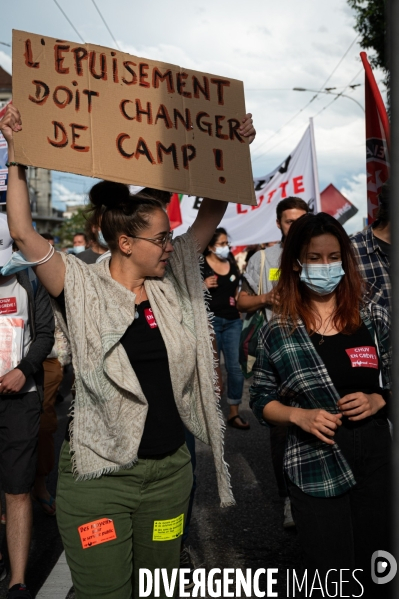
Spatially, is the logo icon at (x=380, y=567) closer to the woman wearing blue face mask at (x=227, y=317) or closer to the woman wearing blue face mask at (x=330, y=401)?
the woman wearing blue face mask at (x=330, y=401)

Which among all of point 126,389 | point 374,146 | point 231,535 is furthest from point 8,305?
point 374,146

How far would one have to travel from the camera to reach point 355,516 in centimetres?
268

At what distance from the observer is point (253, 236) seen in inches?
368

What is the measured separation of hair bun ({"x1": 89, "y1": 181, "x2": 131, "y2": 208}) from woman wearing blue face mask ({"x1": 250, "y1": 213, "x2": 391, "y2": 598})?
2.53 ft

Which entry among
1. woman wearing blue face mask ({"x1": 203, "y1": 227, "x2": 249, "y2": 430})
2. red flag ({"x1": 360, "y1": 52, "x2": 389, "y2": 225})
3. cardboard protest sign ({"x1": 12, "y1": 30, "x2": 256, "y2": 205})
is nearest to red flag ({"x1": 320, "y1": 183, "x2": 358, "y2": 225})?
woman wearing blue face mask ({"x1": 203, "y1": 227, "x2": 249, "y2": 430})

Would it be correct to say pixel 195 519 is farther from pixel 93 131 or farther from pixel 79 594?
pixel 93 131

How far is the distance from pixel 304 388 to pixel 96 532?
3.16ft

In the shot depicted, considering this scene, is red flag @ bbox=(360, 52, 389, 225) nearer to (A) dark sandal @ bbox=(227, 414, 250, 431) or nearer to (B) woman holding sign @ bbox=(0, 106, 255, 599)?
(B) woman holding sign @ bbox=(0, 106, 255, 599)

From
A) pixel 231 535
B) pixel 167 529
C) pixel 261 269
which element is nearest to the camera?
pixel 167 529

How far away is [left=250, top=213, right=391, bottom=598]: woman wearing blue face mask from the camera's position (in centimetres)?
264

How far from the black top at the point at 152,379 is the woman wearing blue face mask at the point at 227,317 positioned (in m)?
4.47

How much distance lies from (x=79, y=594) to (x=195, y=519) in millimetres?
2242

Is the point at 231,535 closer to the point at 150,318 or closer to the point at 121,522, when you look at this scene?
the point at 121,522

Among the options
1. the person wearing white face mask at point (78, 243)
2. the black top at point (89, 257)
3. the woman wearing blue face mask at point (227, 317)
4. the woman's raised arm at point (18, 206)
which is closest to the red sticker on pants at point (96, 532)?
the woman's raised arm at point (18, 206)
